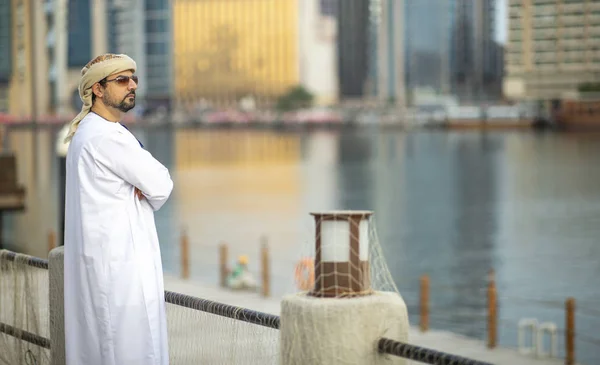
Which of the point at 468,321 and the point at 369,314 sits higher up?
the point at 369,314

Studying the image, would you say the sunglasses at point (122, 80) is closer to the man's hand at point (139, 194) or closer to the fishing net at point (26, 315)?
the man's hand at point (139, 194)

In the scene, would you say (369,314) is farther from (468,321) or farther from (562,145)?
(562,145)

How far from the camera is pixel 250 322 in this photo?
693 centimetres

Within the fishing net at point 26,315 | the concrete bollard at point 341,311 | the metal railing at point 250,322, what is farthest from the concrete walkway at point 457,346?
the concrete bollard at point 341,311

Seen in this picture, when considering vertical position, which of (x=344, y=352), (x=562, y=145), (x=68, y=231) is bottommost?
(x=562, y=145)

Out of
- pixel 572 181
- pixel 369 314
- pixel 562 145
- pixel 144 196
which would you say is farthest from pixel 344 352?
pixel 562 145

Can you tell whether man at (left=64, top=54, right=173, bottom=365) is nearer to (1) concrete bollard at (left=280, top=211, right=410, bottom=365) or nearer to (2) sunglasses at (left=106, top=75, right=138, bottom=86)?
(2) sunglasses at (left=106, top=75, right=138, bottom=86)

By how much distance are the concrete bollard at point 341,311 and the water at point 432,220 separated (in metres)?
20.2

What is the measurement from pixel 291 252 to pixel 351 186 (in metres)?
53.6

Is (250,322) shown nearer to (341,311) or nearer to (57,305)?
(341,311)

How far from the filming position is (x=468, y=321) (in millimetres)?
32906

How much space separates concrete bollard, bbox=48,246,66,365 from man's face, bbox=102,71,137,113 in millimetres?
1132

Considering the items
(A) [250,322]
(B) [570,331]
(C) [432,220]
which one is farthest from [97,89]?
(C) [432,220]

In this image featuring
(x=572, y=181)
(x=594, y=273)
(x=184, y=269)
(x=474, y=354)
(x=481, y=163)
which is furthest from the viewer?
(x=481, y=163)
